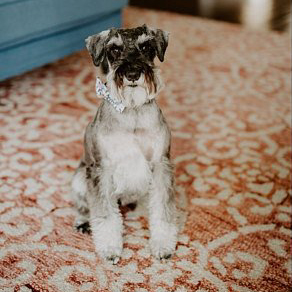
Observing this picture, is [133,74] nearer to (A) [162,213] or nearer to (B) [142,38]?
(B) [142,38]

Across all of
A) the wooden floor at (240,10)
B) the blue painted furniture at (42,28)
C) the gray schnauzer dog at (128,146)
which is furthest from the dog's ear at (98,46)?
the wooden floor at (240,10)

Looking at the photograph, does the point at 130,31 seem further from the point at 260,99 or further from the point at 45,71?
the point at 45,71

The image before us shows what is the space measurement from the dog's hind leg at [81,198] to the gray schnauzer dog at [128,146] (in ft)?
0.22

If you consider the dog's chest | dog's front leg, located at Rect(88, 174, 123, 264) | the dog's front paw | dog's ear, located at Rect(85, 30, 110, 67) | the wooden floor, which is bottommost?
the dog's front paw

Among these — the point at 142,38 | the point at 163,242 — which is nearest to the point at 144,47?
the point at 142,38

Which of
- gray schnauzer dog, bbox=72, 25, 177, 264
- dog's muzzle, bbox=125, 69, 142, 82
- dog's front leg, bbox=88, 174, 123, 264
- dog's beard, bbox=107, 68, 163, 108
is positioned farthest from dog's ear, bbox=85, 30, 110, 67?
dog's front leg, bbox=88, 174, 123, 264

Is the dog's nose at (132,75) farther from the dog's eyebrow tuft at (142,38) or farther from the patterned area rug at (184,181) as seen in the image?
the patterned area rug at (184,181)

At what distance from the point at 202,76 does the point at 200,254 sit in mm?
2083

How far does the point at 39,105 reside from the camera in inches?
120

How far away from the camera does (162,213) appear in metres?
1.86

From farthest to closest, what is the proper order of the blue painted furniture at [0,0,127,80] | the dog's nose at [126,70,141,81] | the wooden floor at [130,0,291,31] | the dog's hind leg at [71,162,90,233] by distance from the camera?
the wooden floor at [130,0,291,31] → the blue painted furniture at [0,0,127,80] → the dog's hind leg at [71,162,90,233] → the dog's nose at [126,70,141,81]

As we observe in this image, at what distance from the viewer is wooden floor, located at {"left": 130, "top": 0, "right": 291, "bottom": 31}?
5.18 meters

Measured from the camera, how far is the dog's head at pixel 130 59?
1.59 metres

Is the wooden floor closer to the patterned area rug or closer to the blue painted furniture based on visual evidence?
the patterned area rug
